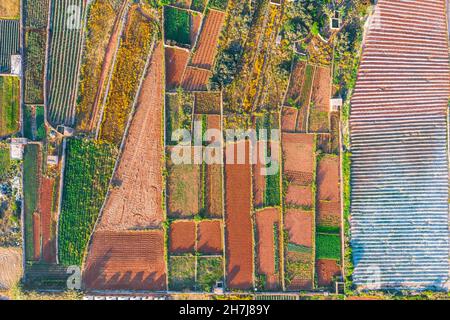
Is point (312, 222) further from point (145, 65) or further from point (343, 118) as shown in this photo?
point (145, 65)

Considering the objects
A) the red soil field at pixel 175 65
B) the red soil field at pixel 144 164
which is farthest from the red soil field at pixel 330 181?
the red soil field at pixel 175 65

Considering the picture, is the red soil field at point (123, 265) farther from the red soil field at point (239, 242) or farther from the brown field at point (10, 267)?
the brown field at point (10, 267)

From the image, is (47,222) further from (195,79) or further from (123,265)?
(195,79)

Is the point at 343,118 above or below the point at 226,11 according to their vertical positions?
below

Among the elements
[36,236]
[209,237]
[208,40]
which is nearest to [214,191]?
[209,237]
